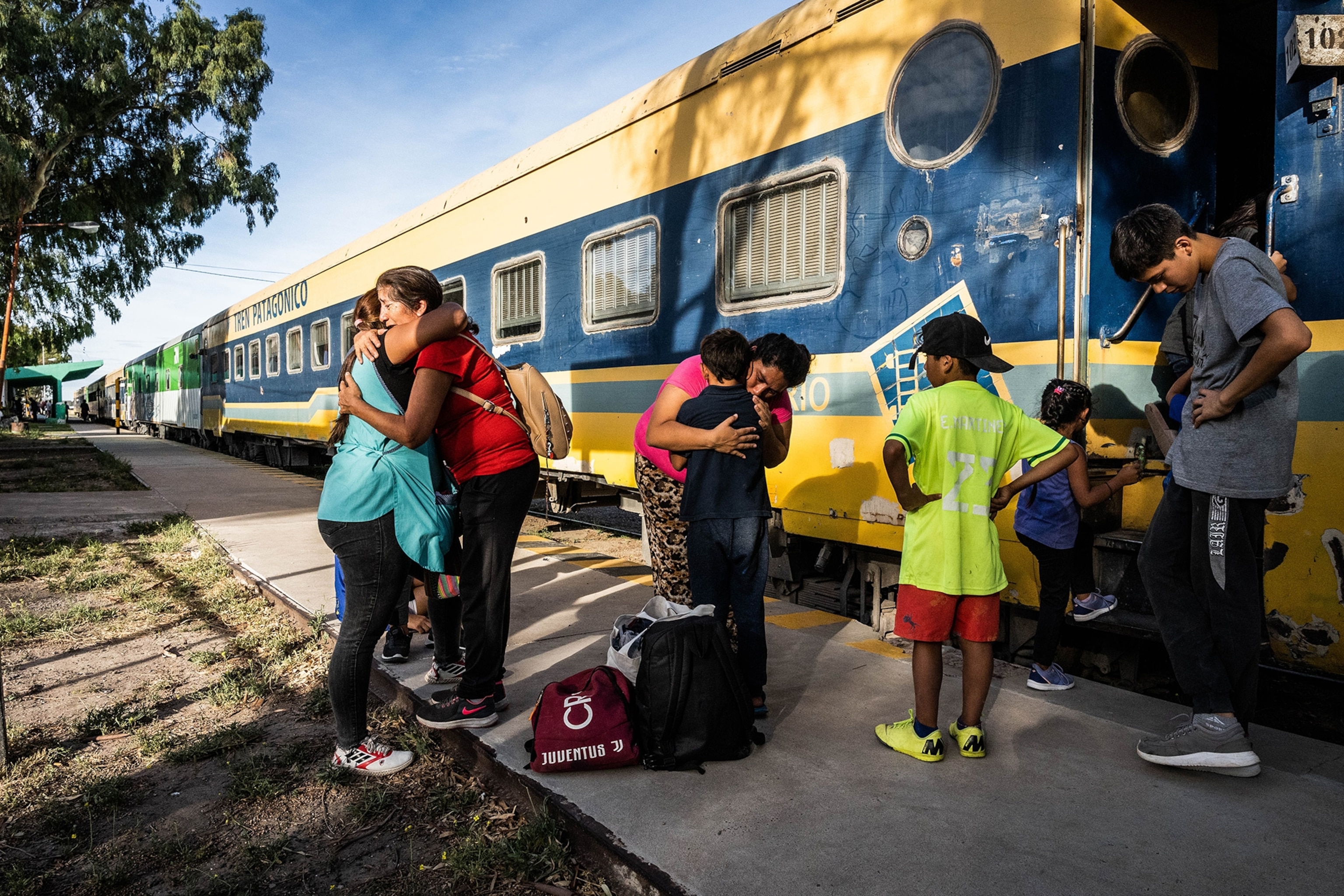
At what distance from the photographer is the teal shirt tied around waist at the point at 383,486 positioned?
9.55ft

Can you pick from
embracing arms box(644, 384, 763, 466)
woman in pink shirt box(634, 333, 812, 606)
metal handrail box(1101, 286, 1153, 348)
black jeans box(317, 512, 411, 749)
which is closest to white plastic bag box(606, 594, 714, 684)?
woman in pink shirt box(634, 333, 812, 606)

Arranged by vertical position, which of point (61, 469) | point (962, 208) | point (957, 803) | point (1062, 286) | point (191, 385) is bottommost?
point (957, 803)

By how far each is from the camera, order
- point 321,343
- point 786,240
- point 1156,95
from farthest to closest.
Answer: point 321,343 → point 786,240 → point 1156,95

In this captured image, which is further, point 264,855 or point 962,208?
point 962,208

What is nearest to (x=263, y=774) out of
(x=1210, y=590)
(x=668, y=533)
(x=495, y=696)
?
(x=495, y=696)

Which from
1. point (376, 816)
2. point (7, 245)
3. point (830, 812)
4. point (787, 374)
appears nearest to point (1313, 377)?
point (787, 374)

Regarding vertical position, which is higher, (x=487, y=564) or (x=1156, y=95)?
(x=1156, y=95)

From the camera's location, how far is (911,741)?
2990 mm

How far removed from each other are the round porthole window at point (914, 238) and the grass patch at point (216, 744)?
353 centimetres

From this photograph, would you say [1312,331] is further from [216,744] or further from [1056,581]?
[216,744]

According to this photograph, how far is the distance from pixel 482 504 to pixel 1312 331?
3.17 meters

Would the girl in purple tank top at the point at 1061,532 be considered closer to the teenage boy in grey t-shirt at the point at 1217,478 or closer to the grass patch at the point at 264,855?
the teenage boy in grey t-shirt at the point at 1217,478

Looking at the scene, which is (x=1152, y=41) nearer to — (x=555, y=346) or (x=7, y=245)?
(x=555, y=346)

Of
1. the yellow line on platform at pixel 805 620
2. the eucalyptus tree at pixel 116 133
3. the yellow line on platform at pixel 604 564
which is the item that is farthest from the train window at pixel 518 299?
the eucalyptus tree at pixel 116 133
